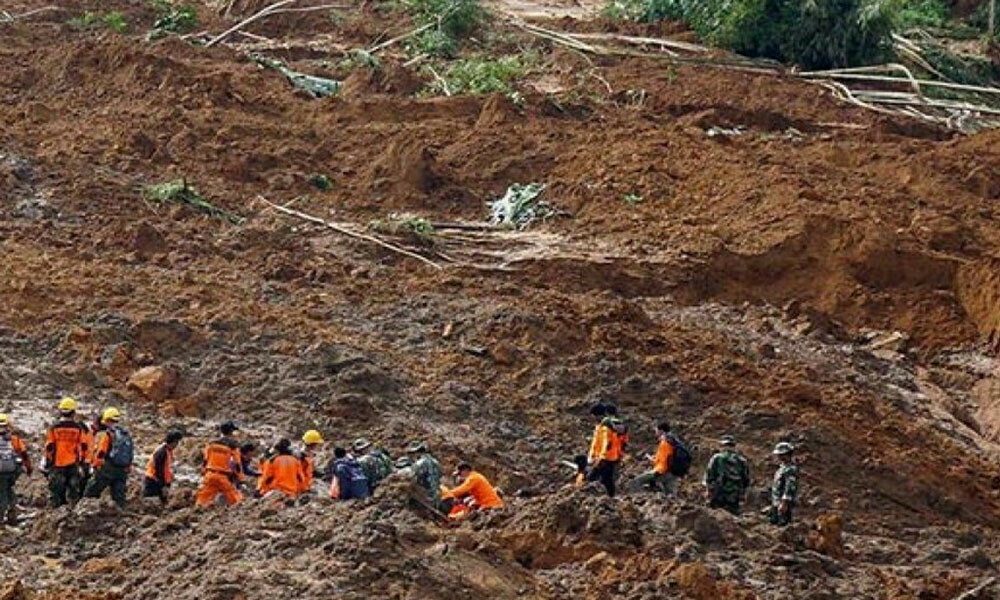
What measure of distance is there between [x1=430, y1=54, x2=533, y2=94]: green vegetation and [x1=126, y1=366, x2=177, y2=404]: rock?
9.34 metres

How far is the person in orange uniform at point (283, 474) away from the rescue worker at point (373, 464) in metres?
0.41

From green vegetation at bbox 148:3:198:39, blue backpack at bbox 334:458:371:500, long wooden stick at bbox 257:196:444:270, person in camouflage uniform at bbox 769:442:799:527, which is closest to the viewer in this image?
blue backpack at bbox 334:458:371:500

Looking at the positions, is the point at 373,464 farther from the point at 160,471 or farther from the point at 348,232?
the point at 348,232

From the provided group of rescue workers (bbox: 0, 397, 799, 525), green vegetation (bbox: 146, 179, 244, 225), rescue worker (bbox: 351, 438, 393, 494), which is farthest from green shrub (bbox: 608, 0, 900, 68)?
rescue worker (bbox: 351, 438, 393, 494)

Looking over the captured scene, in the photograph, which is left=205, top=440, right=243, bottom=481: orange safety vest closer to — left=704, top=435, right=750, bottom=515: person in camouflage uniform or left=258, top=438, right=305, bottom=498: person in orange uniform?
left=258, top=438, right=305, bottom=498: person in orange uniform

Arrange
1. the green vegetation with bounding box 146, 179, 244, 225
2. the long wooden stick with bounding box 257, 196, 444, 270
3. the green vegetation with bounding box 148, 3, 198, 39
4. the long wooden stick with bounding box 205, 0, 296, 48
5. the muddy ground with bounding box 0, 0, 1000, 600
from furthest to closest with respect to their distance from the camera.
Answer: the green vegetation with bounding box 148, 3, 198, 39
the long wooden stick with bounding box 205, 0, 296, 48
the green vegetation with bounding box 146, 179, 244, 225
the long wooden stick with bounding box 257, 196, 444, 270
the muddy ground with bounding box 0, 0, 1000, 600

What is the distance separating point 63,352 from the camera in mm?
17594

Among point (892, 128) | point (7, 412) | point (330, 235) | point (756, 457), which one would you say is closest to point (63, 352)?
point (7, 412)

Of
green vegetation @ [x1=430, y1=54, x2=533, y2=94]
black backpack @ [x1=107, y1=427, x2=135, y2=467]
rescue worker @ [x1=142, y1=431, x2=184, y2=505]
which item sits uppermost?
green vegetation @ [x1=430, y1=54, x2=533, y2=94]

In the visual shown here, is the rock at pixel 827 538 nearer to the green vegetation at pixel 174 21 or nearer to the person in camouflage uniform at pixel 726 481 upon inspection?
the person in camouflage uniform at pixel 726 481

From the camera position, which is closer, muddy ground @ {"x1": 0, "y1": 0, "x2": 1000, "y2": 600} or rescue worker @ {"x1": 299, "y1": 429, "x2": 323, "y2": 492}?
muddy ground @ {"x1": 0, "y1": 0, "x2": 1000, "y2": 600}

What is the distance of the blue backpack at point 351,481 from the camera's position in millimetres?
13578

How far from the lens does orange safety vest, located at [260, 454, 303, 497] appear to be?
1388 centimetres

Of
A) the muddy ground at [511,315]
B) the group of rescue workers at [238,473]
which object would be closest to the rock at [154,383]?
the muddy ground at [511,315]
